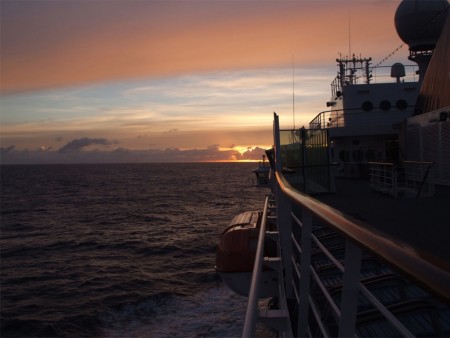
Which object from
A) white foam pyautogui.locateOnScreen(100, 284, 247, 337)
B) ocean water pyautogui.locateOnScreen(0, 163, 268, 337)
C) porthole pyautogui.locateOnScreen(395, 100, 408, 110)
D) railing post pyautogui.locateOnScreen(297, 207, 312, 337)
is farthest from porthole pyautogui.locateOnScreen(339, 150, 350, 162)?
railing post pyautogui.locateOnScreen(297, 207, 312, 337)

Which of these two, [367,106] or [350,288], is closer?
[350,288]

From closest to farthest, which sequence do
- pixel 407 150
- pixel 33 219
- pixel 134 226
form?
pixel 407 150
pixel 134 226
pixel 33 219

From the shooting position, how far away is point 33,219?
37062 mm

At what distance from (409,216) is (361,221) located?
823 centimetres

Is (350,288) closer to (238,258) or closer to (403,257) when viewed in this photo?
(403,257)

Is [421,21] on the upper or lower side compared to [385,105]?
upper

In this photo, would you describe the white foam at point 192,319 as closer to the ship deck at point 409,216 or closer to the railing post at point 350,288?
the ship deck at point 409,216

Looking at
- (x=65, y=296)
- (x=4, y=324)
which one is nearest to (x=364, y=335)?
(x=4, y=324)

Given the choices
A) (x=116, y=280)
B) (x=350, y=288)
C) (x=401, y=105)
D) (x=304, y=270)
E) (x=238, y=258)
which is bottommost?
(x=116, y=280)

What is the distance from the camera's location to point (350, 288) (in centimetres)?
161

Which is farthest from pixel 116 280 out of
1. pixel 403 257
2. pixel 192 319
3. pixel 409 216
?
pixel 403 257

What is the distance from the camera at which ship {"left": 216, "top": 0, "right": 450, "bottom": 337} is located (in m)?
1.60

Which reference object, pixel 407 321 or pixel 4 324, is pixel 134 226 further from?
pixel 407 321

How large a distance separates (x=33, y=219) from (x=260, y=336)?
31.1 m
